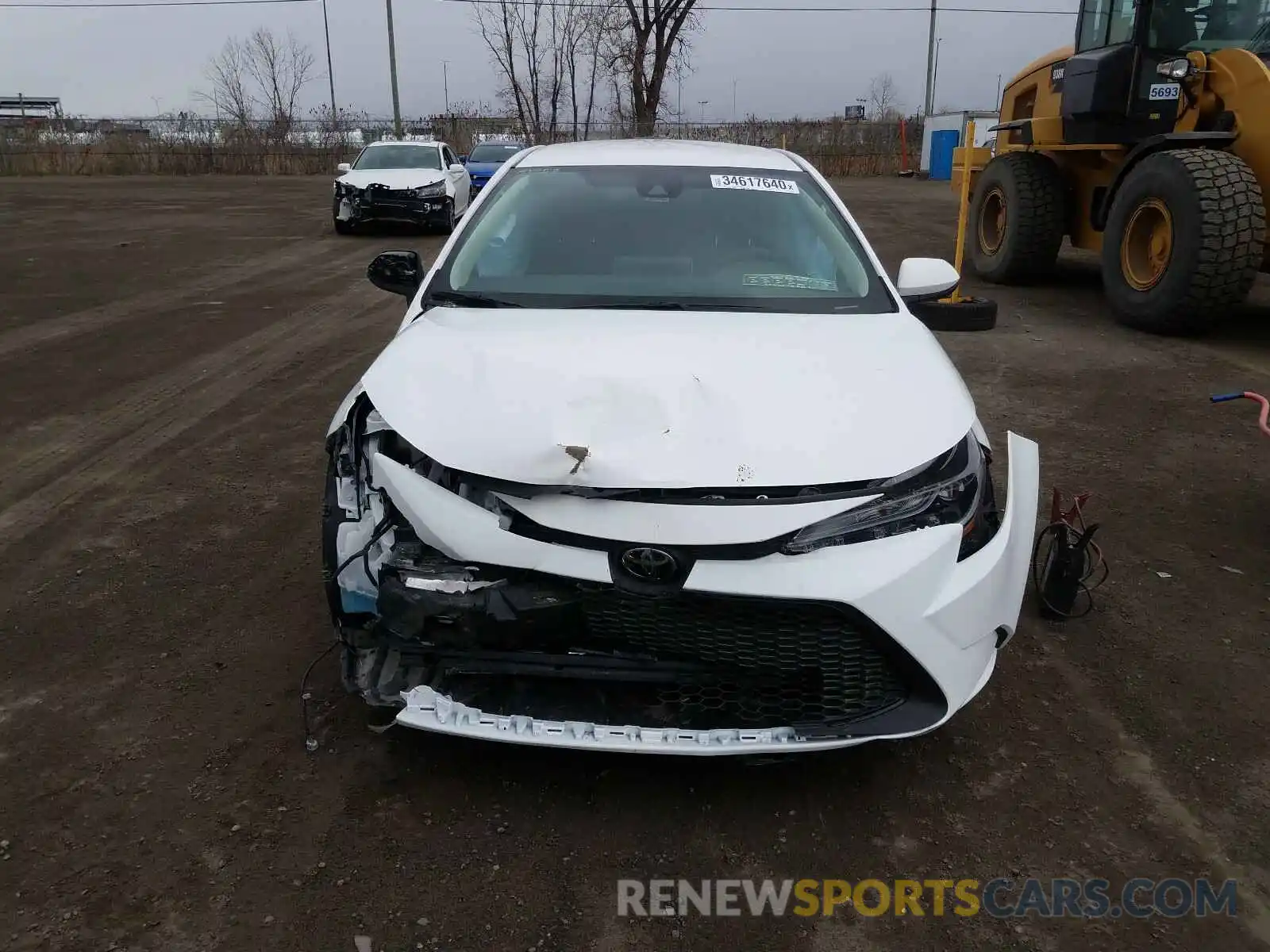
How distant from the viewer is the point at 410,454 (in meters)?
2.62

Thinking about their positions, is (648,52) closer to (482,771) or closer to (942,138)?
(942,138)

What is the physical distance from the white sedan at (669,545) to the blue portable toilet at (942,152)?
3006 cm

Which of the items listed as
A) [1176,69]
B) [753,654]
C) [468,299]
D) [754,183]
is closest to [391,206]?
[1176,69]

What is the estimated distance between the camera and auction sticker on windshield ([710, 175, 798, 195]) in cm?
Result: 398

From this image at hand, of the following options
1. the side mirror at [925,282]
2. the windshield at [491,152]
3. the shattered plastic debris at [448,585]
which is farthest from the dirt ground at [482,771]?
the windshield at [491,152]

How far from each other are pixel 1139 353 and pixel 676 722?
248 inches

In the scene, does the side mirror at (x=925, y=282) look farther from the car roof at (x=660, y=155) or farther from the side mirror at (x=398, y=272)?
the side mirror at (x=398, y=272)

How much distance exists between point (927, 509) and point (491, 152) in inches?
754

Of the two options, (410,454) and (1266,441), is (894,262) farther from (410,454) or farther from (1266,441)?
(410,454)

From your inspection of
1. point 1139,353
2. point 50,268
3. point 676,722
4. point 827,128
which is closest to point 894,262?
point 1139,353

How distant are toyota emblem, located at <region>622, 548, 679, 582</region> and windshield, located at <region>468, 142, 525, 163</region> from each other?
1848 cm

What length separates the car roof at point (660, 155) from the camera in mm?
4109

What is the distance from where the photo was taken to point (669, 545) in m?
2.28

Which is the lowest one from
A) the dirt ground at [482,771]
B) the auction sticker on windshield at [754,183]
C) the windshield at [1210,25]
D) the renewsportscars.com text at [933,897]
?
the renewsportscars.com text at [933,897]
